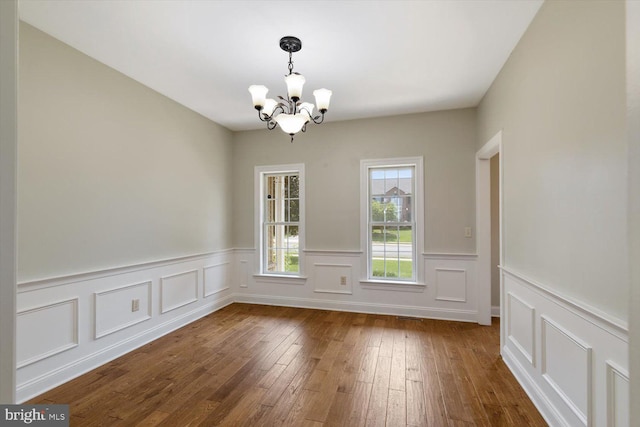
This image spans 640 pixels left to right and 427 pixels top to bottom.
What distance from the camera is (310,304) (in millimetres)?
4527

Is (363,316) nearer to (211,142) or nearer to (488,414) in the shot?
(488,414)

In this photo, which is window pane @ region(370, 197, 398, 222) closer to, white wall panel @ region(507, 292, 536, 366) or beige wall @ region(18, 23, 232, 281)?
white wall panel @ region(507, 292, 536, 366)

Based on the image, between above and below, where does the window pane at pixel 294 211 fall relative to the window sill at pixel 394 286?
above

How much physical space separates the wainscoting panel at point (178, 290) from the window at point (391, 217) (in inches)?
96.6

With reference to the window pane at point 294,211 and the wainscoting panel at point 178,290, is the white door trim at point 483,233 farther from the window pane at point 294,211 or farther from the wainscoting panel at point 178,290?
the wainscoting panel at point 178,290

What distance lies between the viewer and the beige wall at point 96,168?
227cm

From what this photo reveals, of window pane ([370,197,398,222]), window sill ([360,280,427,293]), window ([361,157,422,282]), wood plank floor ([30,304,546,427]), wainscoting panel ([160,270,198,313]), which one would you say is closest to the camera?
wood plank floor ([30,304,546,427])

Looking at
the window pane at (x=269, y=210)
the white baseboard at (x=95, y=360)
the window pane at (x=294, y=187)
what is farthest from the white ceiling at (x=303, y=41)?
the white baseboard at (x=95, y=360)

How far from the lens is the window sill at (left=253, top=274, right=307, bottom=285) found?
15.1 ft

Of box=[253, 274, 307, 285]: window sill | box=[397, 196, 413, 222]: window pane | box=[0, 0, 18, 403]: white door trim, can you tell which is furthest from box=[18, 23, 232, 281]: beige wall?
box=[397, 196, 413, 222]: window pane

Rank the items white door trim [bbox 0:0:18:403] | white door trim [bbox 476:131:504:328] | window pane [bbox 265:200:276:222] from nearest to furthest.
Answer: white door trim [bbox 0:0:18:403] < white door trim [bbox 476:131:504:328] < window pane [bbox 265:200:276:222]

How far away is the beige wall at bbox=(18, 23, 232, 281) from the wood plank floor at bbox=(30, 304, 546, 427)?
107 cm

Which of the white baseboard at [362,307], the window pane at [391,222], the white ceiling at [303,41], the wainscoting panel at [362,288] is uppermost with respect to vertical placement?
the white ceiling at [303,41]

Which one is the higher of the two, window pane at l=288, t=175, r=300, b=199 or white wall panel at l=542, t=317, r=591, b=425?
window pane at l=288, t=175, r=300, b=199
